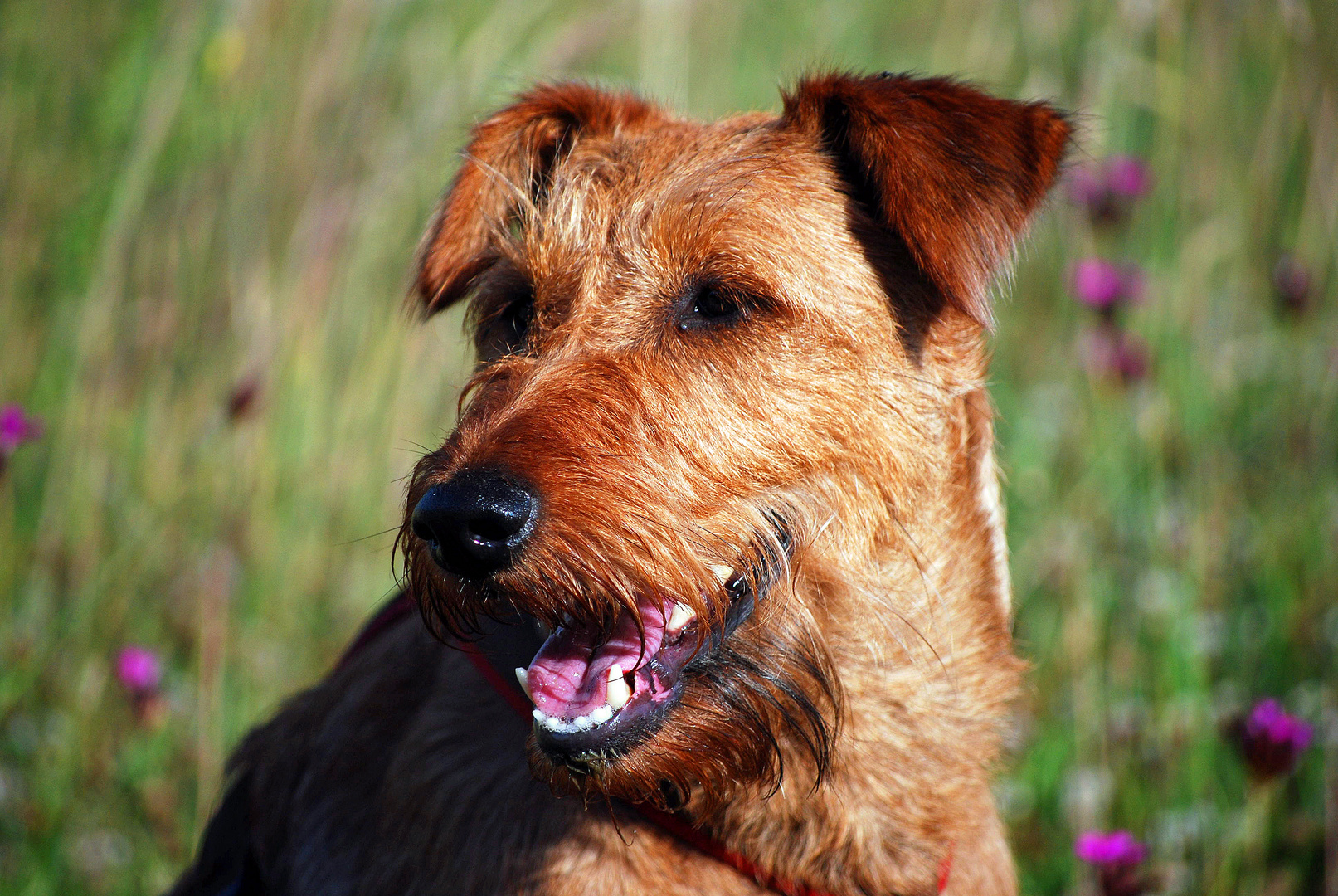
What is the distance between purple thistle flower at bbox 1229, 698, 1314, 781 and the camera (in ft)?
8.14

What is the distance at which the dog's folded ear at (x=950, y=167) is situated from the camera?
6.47 ft

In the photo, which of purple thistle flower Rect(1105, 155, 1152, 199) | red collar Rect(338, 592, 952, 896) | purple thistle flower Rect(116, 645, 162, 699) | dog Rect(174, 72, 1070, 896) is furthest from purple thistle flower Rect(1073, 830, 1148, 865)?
purple thistle flower Rect(116, 645, 162, 699)

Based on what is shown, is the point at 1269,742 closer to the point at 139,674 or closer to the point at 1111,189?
the point at 1111,189

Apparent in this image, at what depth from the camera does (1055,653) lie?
3.68 metres

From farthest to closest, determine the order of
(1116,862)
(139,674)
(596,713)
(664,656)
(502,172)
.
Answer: (139,674) → (502,172) → (1116,862) → (664,656) → (596,713)

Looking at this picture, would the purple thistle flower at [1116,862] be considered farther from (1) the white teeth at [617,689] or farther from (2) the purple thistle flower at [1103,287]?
(2) the purple thistle flower at [1103,287]

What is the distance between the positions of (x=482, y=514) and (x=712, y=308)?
704mm

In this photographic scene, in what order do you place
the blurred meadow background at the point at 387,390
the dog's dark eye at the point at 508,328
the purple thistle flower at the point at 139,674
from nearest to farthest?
the dog's dark eye at the point at 508,328 → the purple thistle flower at the point at 139,674 → the blurred meadow background at the point at 387,390

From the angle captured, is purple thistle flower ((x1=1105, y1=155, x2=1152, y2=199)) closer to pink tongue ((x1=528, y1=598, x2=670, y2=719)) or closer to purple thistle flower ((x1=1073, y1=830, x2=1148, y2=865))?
purple thistle flower ((x1=1073, y1=830, x2=1148, y2=865))

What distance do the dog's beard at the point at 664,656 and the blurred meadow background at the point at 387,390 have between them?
132 cm

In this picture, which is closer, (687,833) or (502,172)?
(687,833)

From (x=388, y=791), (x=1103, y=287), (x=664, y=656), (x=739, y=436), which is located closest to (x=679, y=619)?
(x=664, y=656)

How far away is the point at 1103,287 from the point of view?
3414mm

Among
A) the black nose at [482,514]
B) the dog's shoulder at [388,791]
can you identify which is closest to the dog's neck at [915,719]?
the dog's shoulder at [388,791]
